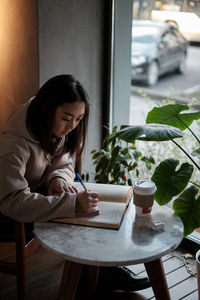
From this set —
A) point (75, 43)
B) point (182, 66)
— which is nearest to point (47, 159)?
point (75, 43)

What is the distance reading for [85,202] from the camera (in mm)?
1593

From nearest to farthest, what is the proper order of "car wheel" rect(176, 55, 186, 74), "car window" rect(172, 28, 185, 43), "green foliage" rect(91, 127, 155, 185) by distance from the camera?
"green foliage" rect(91, 127, 155, 185) < "car window" rect(172, 28, 185, 43) < "car wheel" rect(176, 55, 186, 74)

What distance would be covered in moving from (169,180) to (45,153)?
0.57 meters

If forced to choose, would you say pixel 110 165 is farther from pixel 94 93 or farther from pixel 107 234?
pixel 107 234

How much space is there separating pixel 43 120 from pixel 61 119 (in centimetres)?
9

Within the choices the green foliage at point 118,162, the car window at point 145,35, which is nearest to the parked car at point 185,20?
the car window at point 145,35

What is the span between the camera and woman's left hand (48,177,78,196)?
5.70ft

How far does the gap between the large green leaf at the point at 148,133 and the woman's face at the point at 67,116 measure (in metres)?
0.21

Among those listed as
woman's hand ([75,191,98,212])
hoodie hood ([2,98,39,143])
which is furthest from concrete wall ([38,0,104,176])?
woman's hand ([75,191,98,212])

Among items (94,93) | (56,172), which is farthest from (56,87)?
(94,93)

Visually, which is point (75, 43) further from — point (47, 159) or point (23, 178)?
point (23, 178)

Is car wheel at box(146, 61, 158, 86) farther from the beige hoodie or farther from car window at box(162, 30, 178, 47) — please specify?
the beige hoodie

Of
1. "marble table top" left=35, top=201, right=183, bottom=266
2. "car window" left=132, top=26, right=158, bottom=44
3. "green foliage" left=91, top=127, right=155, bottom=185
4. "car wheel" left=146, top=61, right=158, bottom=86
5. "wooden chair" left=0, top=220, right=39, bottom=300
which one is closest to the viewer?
"marble table top" left=35, top=201, right=183, bottom=266

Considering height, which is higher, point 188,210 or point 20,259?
point 188,210
